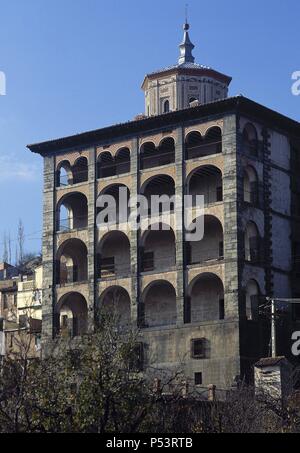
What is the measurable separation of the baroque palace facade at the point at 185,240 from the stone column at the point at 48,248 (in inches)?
3.3

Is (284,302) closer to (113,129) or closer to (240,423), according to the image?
(113,129)

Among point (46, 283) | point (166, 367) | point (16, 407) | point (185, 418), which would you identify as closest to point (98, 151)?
point (46, 283)

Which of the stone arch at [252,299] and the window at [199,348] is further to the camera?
the stone arch at [252,299]

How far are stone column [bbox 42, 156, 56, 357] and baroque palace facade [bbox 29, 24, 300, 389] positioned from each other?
0.28ft

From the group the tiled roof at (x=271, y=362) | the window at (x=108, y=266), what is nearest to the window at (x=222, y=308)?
the window at (x=108, y=266)

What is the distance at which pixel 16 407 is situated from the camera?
103 feet

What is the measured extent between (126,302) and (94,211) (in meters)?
5.61

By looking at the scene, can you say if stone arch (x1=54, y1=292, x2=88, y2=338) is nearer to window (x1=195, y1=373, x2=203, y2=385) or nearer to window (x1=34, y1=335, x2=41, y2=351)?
window (x1=34, y1=335, x2=41, y2=351)

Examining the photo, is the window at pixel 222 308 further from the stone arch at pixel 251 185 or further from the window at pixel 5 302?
the window at pixel 5 302

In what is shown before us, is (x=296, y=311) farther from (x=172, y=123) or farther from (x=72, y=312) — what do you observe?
(x=72, y=312)

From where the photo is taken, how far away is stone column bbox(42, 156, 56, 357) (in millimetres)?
69750

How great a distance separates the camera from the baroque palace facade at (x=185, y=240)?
207ft
